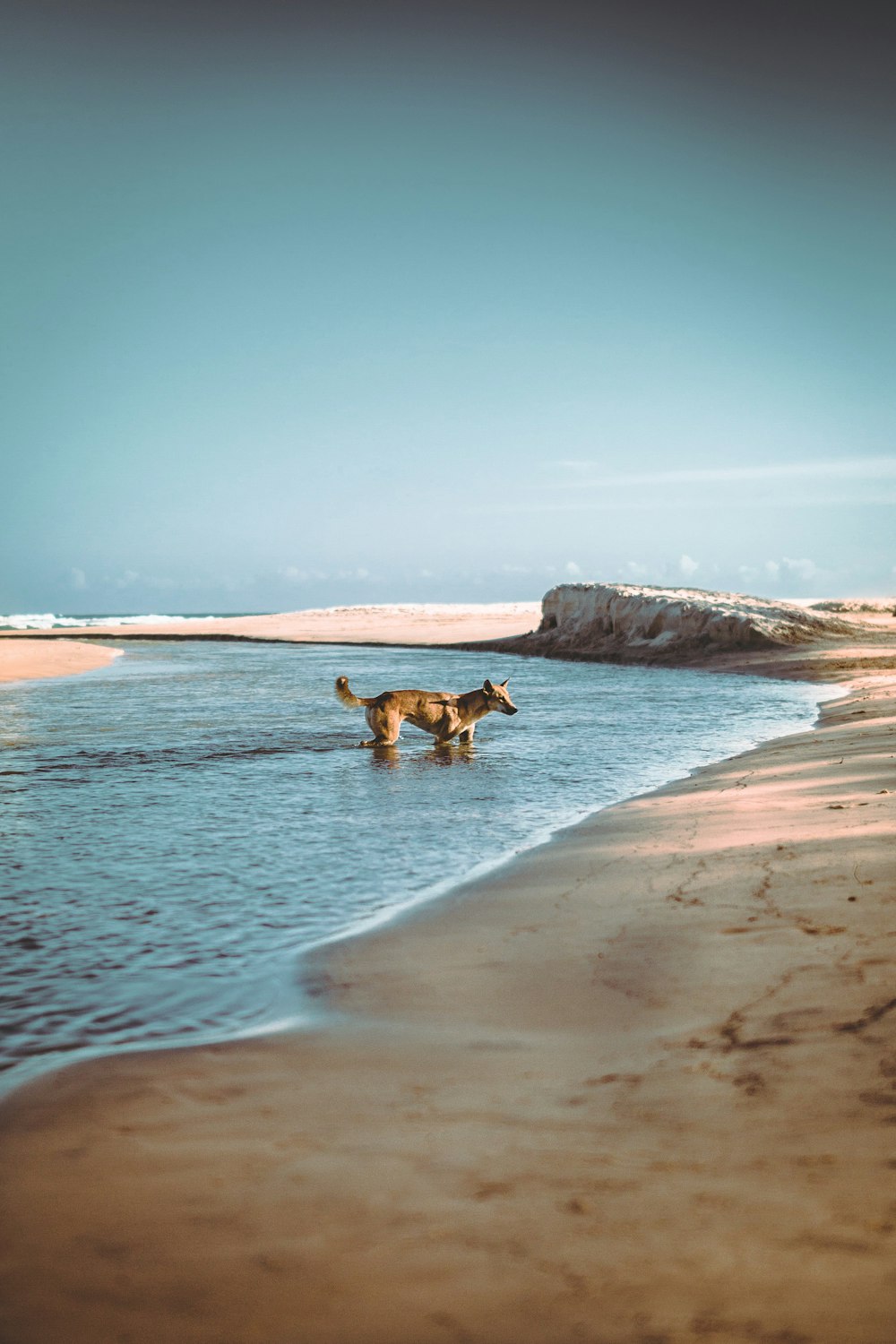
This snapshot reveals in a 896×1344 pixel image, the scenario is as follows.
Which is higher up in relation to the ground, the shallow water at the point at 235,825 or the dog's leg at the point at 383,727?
the dog's leg at the point at 383,727

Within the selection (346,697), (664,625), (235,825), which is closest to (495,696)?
(346,697)

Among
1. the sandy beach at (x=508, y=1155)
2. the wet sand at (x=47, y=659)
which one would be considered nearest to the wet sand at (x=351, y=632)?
the wet sand at (x=47, y=659)

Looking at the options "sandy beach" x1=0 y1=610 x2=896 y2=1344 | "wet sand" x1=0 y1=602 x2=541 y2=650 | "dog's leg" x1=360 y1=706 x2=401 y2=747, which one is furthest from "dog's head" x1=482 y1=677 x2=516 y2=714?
"wet sand" x1=0 y1=602 x2=541 y2=650

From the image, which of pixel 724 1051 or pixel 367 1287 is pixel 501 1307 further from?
pixel 724 1051

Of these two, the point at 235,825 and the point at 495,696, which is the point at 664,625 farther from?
the point at 235,825

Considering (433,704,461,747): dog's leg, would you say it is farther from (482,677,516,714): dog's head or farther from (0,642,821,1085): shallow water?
(482,677,516,714): dog's head

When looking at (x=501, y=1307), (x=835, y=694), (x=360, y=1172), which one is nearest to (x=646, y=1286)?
(x=501, y=1307)

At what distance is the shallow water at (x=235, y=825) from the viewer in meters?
4.24

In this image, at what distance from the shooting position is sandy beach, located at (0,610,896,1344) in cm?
206

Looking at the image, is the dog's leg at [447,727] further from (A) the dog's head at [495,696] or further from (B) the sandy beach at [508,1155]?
(B) the sandy beach at [508,1155]

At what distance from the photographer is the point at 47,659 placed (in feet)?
105

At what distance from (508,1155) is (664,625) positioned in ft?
107

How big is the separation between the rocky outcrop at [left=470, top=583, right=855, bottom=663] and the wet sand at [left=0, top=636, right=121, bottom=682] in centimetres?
1786

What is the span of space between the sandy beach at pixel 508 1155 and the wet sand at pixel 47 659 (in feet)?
81.1
